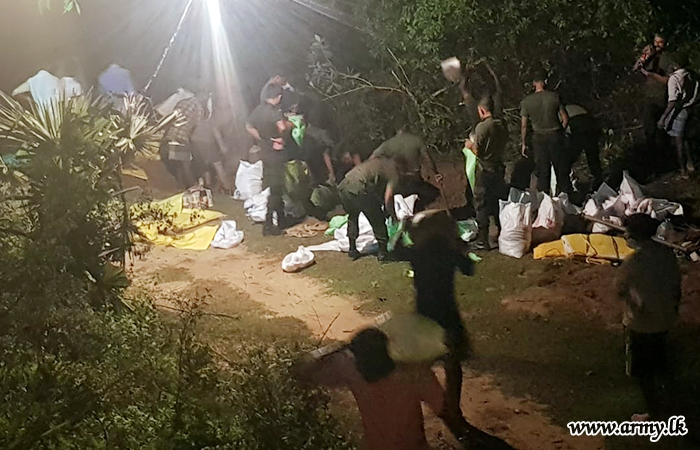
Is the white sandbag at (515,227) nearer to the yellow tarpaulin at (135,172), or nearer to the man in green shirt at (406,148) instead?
the man in green shirt at (406,148)

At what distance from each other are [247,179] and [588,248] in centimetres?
133

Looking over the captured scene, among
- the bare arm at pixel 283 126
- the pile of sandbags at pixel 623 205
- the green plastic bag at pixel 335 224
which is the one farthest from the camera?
the bare arm at pixel 283 126

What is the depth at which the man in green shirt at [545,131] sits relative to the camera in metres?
2.63

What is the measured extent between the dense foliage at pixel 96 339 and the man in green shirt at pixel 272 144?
1.31 feet

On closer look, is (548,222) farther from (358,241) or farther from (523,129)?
(358,241)

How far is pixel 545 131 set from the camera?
8.83 feet

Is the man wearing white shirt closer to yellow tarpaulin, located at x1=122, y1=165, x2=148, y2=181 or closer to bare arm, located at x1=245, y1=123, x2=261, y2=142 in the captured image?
bare arm, located at x1=245, y1=123, x2=261, y2=142

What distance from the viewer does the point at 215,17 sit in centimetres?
287

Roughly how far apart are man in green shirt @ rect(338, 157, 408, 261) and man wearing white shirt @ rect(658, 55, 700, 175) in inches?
40.7

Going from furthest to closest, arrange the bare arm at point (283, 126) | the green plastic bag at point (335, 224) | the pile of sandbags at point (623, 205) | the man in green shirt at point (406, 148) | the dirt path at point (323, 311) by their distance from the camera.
Result: the bare arm at point (283, 126)
the green plastic bag at point (335, 224)
the man in green shirt at point (406, 148)
the pile of sandbags at point (623, 205)
the dirt path at point (323, 311)

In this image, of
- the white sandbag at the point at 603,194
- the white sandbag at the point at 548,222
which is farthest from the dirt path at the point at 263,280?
the white sandbag at the point at 603,194

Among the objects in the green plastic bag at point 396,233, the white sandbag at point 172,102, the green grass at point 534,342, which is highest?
the white sandbag at point 172,102

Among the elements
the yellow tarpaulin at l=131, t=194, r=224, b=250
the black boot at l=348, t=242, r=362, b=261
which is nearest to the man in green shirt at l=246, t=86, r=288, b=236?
the yellow tarpaulin at l=131, t=194, r=224, b=250

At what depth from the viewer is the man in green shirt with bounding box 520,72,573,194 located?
2631 mm
